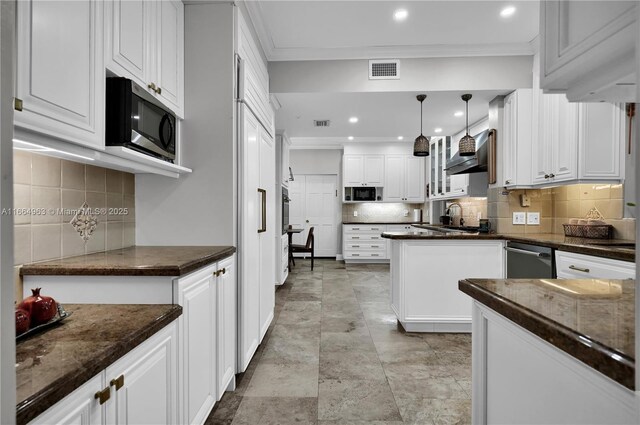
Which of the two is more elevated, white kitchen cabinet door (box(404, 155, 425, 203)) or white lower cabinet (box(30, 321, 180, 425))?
white kitchen cabinet door (box(404, 155, 425, 203))

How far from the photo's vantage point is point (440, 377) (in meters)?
2.26

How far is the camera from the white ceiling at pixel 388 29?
255 cm

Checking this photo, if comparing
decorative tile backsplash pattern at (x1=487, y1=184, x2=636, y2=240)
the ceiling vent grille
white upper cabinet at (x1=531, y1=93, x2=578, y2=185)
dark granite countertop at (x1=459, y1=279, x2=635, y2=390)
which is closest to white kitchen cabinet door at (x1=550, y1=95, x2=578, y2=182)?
white upper cabinet at (x1=531, y1=93, x2=578, y2=185)

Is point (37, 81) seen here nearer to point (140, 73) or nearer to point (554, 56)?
point (140, 73)

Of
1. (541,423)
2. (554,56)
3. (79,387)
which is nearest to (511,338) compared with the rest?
(541,423)

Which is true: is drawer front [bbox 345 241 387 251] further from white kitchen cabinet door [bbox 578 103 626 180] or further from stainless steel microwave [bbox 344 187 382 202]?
white kitchen cabinet door [bbox 578 103 626 180]

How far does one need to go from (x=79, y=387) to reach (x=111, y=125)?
3.51ft

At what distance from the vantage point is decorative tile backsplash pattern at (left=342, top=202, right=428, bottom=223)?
304 inches

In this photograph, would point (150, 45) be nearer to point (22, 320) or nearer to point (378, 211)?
point (22, 320)

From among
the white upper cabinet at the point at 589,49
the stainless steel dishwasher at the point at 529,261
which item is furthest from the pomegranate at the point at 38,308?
the stainless steel dishwasher at the point at 529,261

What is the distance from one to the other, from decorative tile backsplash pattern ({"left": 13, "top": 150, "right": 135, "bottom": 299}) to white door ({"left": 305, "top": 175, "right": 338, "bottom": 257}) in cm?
603

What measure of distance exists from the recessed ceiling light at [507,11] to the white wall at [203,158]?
2143 millimetres

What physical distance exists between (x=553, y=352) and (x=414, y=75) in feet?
10.1

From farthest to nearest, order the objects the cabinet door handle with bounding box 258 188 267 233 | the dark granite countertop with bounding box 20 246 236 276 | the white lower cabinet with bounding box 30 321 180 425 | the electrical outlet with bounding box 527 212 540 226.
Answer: the electrical outlet with bounding box 527 212 540 226, the cabinet door handle with bounding box 258 188 267 233, the dark granite countertop with bounding box 20 246 236 276, the white lower cabinet with bounding box 30 321 180 425
